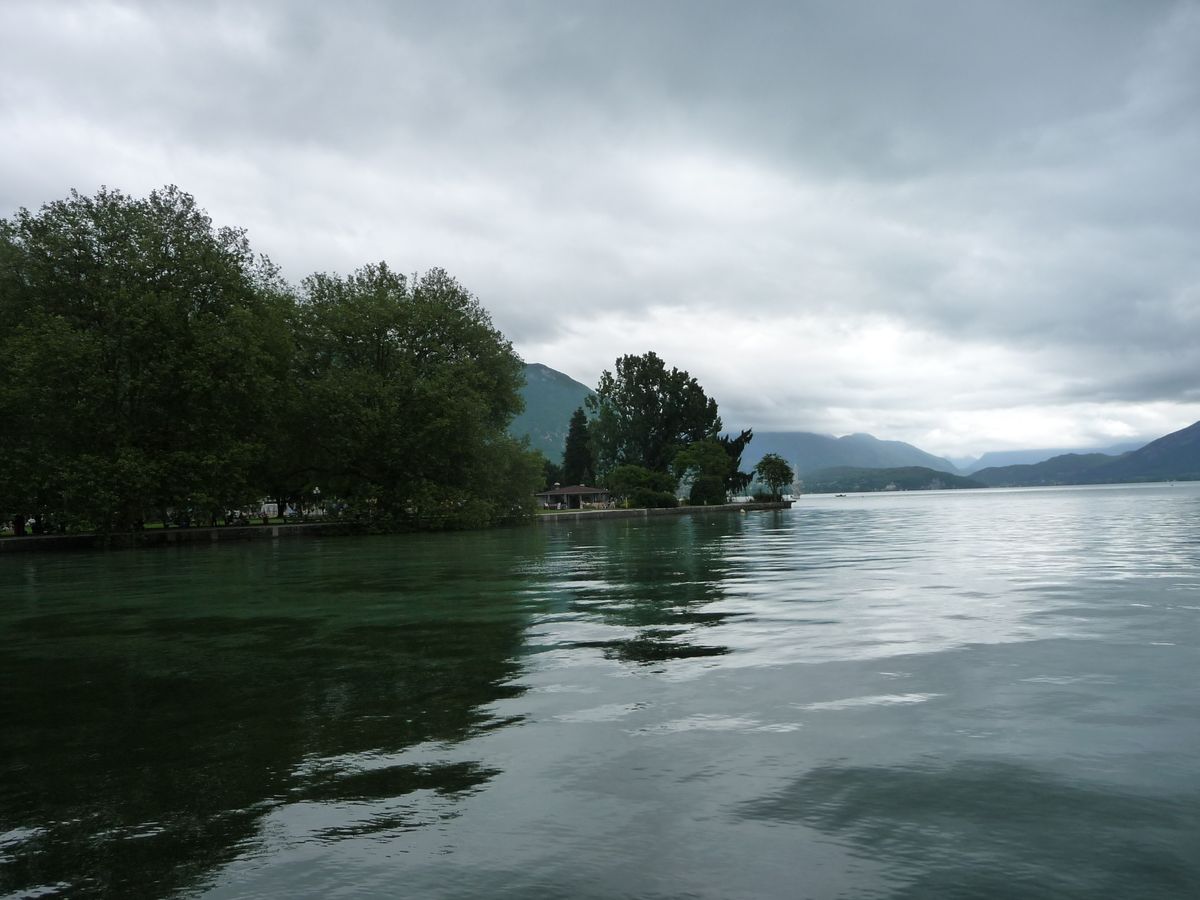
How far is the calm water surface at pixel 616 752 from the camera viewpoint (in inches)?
172

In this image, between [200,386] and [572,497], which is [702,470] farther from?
[200,386]

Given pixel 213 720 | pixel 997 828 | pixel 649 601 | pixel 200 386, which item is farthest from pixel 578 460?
pixel 997 828

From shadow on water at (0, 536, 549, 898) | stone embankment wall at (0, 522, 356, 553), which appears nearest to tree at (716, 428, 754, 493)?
stone embankment wall at (0, 522, 356, 553)

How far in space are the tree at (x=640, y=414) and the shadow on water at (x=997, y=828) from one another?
361ft

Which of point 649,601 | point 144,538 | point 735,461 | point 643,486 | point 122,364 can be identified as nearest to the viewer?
point 649,601

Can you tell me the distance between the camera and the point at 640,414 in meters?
117

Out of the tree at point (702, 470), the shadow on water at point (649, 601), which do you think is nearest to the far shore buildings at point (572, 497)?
the tree at point (702, 470)

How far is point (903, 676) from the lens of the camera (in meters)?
8.95

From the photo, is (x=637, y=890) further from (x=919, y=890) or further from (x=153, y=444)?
(x=153, y=444)

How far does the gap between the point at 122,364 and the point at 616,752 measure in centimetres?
4552

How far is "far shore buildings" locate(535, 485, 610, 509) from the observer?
128250 mm

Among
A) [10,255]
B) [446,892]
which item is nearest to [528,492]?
[10,255]

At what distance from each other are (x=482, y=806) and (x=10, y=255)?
171 ft

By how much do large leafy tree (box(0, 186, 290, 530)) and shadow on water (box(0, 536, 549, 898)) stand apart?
28.7m
